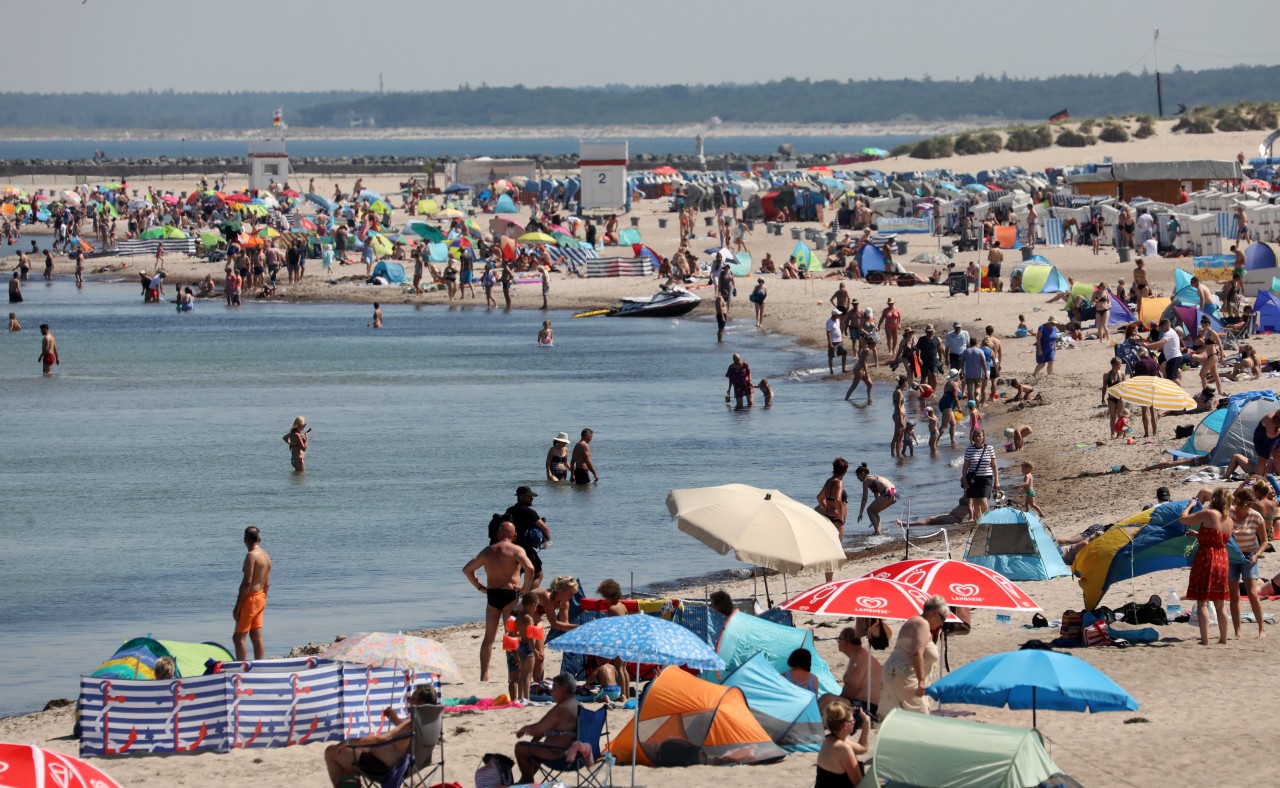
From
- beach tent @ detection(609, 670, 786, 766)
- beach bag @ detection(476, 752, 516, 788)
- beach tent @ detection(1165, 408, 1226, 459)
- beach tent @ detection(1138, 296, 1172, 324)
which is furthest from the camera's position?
beach tent @ detection(1138, 296, 1172, 324)

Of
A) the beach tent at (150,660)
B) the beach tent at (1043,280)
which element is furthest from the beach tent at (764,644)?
the beach tent at (1043,280)

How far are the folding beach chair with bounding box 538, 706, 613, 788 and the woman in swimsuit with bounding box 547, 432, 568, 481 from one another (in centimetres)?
1175

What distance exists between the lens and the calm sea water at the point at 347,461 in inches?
621

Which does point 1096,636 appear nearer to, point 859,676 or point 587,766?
point 859,676

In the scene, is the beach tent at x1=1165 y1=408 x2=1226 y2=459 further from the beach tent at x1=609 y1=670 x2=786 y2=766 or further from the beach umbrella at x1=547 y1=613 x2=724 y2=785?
the beach umbrella at x1=547 y1=613 x2=724 y2=785

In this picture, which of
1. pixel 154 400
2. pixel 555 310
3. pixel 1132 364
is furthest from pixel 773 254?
pixel 1132 364

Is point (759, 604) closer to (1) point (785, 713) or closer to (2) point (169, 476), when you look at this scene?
(1) point (785, 713)

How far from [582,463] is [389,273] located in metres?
27.6

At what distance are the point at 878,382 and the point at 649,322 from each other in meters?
11.8

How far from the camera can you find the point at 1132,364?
23016 mm

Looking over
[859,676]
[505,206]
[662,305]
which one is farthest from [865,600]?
[505,206]

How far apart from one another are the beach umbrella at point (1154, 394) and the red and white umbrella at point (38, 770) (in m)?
14.3

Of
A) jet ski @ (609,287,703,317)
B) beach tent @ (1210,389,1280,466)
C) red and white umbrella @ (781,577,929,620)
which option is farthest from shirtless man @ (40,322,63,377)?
red and white umbrella @ (781,577,929,620)

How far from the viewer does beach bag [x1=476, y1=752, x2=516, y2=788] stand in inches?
348
